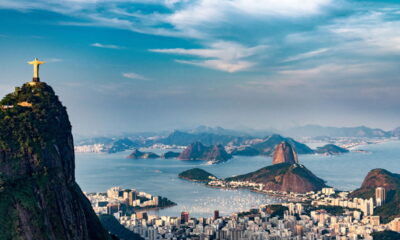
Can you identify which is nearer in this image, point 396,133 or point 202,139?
point 202,139

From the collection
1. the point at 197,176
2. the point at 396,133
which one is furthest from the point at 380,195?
the point at 396,133

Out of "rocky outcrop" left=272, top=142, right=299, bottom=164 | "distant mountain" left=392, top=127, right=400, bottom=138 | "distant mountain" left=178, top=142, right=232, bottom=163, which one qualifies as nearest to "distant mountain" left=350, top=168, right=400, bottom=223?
"rocky outcrop" left=272, top=142, right=299, bottom=164

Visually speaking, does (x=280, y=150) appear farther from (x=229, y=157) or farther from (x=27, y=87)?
(x=27, y=87)

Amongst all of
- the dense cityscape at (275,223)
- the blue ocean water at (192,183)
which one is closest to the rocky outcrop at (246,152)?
the blue ocean water at (192,183)

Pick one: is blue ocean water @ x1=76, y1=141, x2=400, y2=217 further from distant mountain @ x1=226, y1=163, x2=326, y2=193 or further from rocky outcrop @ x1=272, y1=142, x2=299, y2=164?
rocky outcrop @ x1=272, y1=142, x2=299, y2=164

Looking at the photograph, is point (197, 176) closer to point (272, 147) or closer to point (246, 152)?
point (246, 152)

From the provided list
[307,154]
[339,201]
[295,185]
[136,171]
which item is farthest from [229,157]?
[339,201]
